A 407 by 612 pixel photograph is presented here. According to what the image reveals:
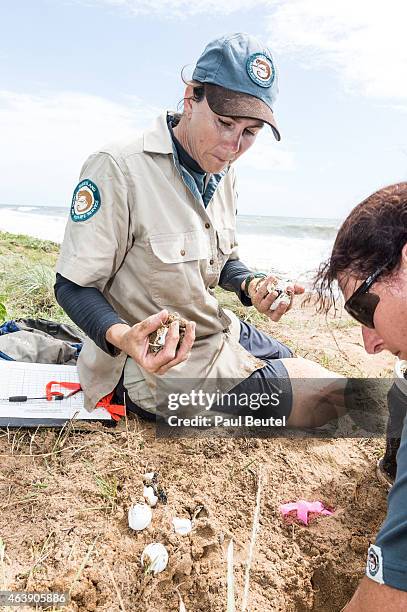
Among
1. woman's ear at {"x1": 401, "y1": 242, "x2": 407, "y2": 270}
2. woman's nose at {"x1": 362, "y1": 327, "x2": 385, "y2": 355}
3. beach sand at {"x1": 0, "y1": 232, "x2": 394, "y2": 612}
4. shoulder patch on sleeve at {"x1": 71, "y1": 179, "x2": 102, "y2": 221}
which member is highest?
woman's ear at {"x1": 401, "y1": 242, "x2": 407, "y2": 270}

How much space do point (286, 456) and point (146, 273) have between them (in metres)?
1.04

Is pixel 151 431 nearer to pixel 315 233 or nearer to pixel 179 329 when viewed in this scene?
pixel 179 329

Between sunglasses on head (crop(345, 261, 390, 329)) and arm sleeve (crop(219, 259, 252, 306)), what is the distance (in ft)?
4.43

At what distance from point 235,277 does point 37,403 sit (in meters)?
1.18

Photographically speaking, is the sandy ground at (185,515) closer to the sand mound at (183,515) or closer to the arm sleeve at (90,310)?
the sand mound at (183,515)

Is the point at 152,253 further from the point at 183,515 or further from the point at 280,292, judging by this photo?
the point at 183,515

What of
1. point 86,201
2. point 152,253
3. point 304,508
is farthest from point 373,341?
point 86,201

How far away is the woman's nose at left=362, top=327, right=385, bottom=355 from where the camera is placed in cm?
156

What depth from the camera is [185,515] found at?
2.08m

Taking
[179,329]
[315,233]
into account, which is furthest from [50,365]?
[315,233]

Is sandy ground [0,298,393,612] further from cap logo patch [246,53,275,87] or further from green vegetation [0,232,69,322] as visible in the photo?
cap logo patch [246,53,275,87]

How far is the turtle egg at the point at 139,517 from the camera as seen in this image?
6.54ft

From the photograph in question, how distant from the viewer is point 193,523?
2035mm

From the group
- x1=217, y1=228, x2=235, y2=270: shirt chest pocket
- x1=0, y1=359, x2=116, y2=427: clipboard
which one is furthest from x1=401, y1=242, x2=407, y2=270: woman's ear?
x1=0, y1=359, x2=116, y2=427: clipboard
